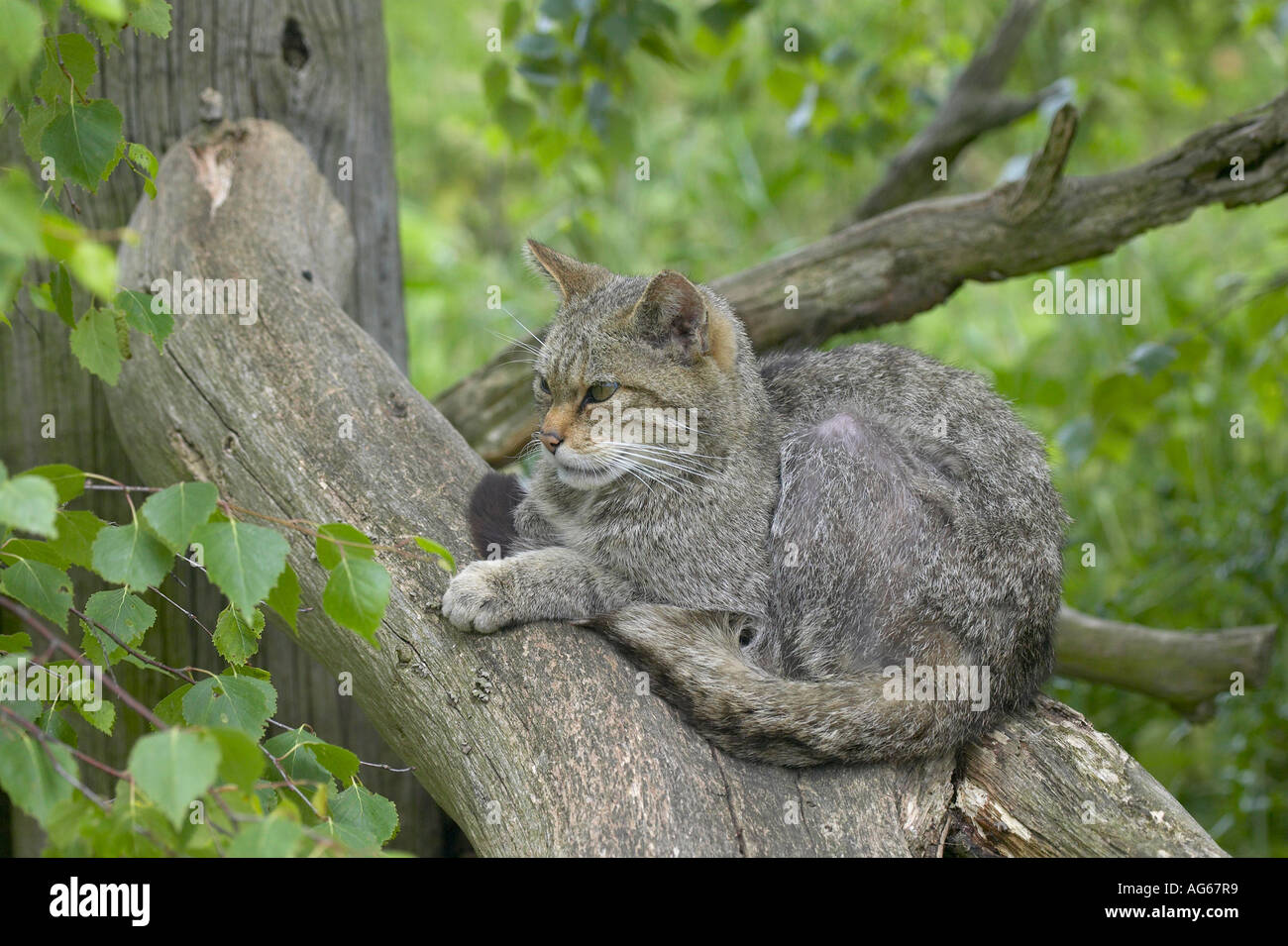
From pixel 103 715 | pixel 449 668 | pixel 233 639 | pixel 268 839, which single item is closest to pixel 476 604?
pixel 449 668

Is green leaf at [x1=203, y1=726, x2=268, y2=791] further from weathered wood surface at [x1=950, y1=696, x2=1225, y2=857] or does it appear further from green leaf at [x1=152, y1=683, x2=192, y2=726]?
weathered wood surface at [x1=950, y1=696, x2=1225, y2=857]

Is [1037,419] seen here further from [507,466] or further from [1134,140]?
[507,466]

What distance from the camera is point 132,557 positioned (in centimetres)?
171

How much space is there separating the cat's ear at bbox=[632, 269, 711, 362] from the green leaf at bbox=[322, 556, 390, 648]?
4.97 ft

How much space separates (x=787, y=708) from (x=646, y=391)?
3.34 ft

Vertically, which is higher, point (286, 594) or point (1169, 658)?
point (286, 594)

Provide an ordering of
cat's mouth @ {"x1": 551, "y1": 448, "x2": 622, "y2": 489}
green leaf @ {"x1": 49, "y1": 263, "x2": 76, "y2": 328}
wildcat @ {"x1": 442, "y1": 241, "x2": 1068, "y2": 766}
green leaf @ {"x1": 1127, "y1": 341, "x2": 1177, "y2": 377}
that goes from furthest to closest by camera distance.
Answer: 1. green leaf @ {"x1": 1127, "y1": 341, "x2": 1177, "y2": 377}
2. cat's mouth @ {"x1": 551, "y1": 448, "x2": 622, "y2": 489}
3. wildcat @ {"x1": 442, "y1": 241, "x2": 1068, "y2": 766}
4. green leaf @ {"x1": 49, "y1": 263, "x2": 76, "y2": 328}

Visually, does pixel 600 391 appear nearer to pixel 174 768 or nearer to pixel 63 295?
pixel 63 295

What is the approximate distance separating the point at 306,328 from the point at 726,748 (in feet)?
6.02

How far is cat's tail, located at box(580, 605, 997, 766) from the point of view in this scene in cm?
254

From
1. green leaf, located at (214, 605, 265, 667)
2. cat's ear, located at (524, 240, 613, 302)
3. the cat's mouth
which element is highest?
cat's ear, located at (524, 240, 613, 302)

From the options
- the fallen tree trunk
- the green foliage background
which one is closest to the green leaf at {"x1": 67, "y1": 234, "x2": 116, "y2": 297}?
the fallen tree trunk

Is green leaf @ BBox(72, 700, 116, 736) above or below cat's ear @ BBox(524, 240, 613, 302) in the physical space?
below
